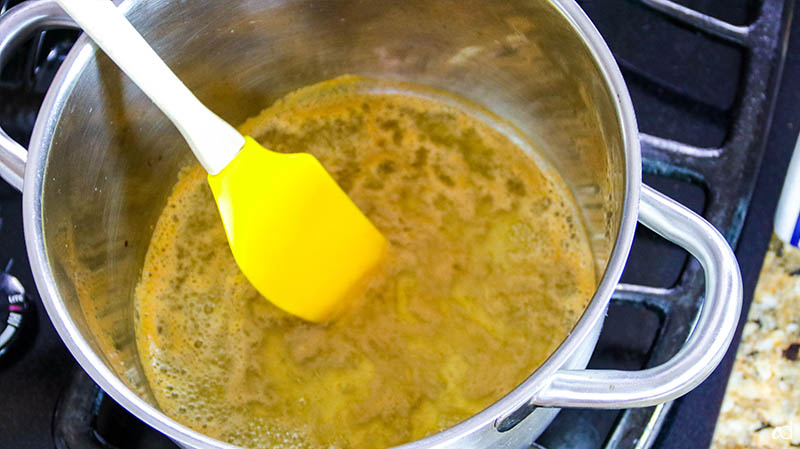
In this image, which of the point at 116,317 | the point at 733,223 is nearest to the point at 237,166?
the point at 116,317

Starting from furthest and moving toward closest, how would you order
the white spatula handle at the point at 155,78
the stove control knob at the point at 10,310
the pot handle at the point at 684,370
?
the stove control knob at the point at 10,310
the white spatula handle at the point at 155,78
the pot handle at the point at 684,370

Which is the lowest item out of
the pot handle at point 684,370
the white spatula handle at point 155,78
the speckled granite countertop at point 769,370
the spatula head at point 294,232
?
the speckled granite countertop at point 769,370

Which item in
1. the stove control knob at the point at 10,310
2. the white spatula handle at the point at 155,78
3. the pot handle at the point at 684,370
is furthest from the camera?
the stove control knob at the point at 10,310

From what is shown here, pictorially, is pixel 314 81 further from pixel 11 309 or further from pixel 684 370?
pixel 684 370

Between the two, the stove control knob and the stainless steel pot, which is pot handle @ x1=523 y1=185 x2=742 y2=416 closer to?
the stainless steel pot

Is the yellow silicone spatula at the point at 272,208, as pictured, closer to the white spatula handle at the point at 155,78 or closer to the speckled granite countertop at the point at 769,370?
the white spatula handle at the point at 155,78

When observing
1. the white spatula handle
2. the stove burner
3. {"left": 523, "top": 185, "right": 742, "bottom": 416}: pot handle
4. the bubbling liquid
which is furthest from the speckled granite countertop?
the stove burner

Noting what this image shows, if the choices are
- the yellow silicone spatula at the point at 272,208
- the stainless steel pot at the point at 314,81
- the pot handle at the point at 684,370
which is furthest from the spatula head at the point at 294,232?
the pot handle at the point at 684,370
